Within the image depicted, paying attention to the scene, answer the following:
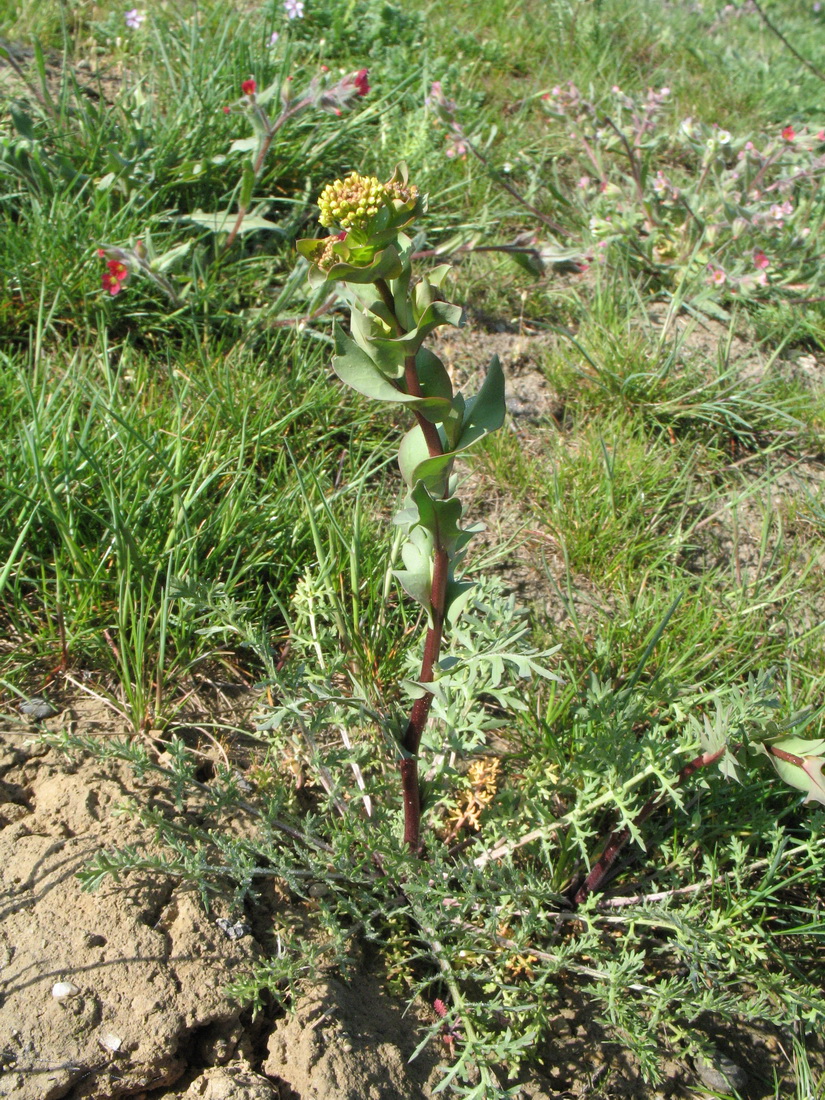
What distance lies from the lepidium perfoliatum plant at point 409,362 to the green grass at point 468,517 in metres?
0.30

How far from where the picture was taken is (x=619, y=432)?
289 cm

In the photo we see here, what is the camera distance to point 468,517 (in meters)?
2.69

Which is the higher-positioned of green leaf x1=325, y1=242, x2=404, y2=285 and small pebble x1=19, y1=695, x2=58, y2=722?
green leaf x1=325, y1=242, x2=404, y2=285

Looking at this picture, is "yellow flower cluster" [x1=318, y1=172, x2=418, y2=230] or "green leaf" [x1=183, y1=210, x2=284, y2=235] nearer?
"yellow flower cluster" [x1=318, y1=172, x2=418, y2=230]

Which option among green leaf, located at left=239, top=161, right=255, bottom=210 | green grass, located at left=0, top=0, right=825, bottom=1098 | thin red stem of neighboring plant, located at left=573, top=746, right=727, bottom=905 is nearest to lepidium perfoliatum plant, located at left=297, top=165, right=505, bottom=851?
green grass, located at left=0, top=0, right=825, bottom=1098

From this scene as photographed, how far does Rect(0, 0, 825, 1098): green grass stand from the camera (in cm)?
179

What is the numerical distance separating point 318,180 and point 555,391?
1.31 m

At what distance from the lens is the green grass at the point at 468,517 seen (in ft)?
5.86

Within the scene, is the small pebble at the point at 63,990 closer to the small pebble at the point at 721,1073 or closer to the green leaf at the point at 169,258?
the small pebble at the point at 721,1073

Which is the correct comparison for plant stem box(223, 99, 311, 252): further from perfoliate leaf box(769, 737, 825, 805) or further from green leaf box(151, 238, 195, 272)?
perfoliate leaf box(769, 737, 825, 805)

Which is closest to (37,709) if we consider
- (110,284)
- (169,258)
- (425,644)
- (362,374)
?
(425,644)

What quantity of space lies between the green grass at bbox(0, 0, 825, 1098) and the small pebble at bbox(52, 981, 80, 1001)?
32cm

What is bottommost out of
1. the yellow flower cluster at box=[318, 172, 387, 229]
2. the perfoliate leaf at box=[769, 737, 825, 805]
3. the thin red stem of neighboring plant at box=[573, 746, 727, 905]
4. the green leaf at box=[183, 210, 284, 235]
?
the thin red stem of neighboring plant at box=[573, 746, 727, 905]

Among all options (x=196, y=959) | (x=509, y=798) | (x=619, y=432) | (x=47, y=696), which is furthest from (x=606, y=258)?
(x=196, y=959)
